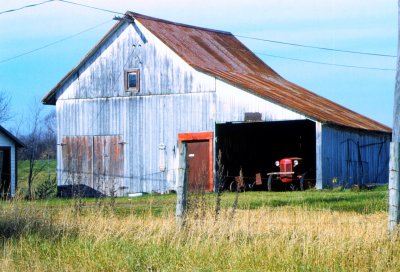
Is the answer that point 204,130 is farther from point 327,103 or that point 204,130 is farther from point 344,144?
point 327,103

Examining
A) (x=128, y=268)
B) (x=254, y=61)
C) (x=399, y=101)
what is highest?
(x=254, y=61)

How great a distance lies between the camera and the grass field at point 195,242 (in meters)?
11.6

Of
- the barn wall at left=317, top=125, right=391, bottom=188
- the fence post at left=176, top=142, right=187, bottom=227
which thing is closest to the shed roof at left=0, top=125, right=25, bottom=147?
the barn wall at left=317, top=125, right=391, bottom=188

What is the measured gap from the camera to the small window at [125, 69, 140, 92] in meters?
35.8

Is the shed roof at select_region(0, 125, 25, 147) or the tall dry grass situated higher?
the shed roof at select_region(0, 125, 25, 147)

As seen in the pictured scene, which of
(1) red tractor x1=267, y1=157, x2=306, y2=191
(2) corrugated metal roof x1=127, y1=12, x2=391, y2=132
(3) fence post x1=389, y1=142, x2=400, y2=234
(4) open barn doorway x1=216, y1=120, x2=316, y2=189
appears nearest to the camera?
(3) fence post x1=389, y1=142, x2=400, y2=234

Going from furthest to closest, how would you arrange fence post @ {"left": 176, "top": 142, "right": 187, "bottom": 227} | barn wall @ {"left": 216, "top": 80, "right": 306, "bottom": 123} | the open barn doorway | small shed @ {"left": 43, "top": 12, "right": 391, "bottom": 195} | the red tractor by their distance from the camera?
the open barn doorway, the red tractor, small shed @ {"left": 43, "top": 12, "right": 391, "bottom": 195}, barn wall @ {"left": 216, "top": 80, "right": 306, "bottom": 123}, fence post @ {"left": 176, "top": 142, "right": 187, "bottom": 227}

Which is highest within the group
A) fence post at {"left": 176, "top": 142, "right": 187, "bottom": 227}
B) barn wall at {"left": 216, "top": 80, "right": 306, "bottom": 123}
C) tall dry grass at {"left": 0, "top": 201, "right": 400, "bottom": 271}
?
barn wall at {"left": 216, "top": 80, "right": 306, "bottom": 123}

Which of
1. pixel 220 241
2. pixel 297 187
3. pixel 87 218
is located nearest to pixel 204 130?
pixel 297 187

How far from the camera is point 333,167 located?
34.6 m

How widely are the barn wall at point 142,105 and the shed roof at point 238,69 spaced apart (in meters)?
0.56

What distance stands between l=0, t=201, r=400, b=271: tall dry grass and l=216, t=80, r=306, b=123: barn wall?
53.9ft

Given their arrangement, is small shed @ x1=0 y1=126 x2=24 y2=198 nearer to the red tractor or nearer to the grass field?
the red tractor

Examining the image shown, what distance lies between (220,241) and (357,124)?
25.8 meters
